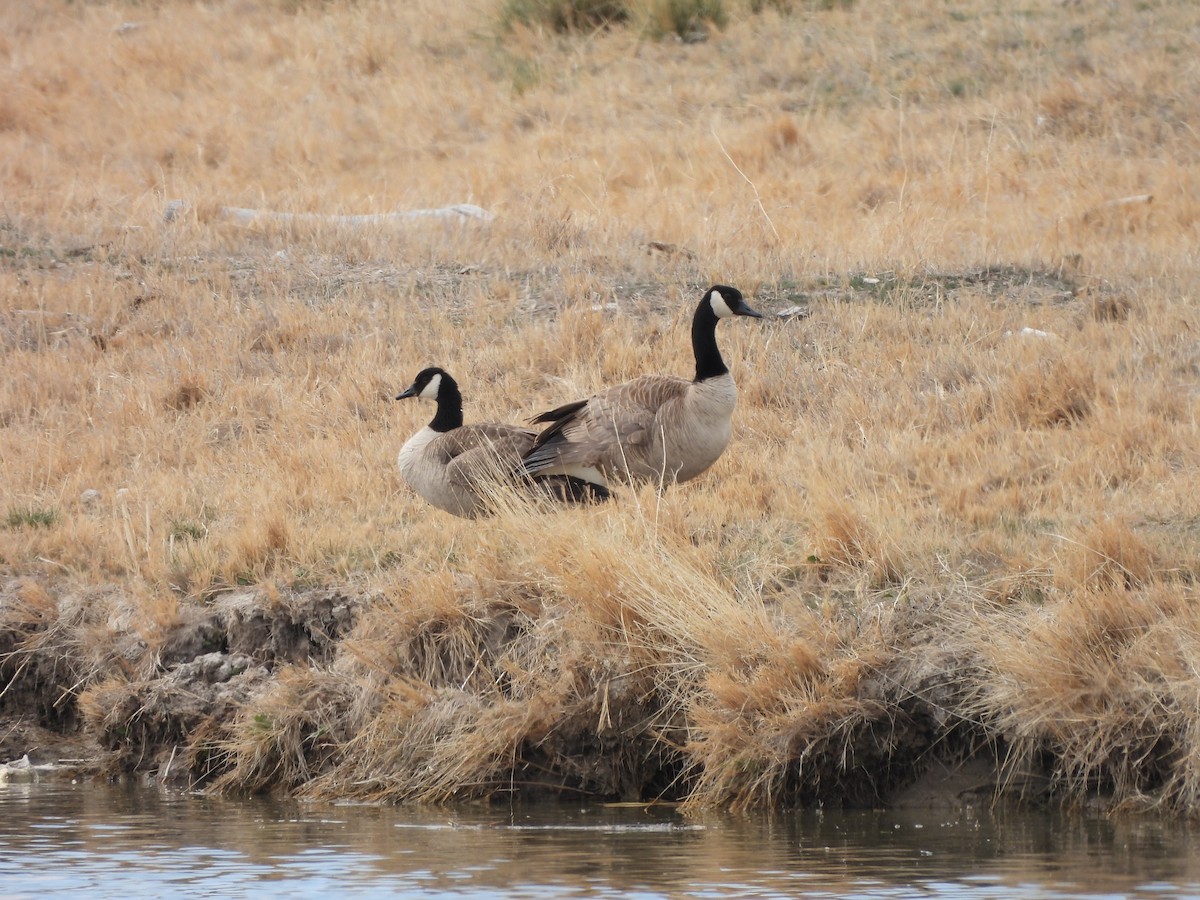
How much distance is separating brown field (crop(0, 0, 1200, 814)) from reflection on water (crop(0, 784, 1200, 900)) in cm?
35

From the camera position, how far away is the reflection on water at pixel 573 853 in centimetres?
555

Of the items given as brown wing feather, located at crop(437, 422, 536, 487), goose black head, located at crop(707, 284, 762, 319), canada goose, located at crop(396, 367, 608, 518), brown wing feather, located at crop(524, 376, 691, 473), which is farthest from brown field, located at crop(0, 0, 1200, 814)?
goose black head, located at crop(707, 284, 762, 319)

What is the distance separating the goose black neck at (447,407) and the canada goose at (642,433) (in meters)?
0.80

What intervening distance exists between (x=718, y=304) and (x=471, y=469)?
6.90 ft

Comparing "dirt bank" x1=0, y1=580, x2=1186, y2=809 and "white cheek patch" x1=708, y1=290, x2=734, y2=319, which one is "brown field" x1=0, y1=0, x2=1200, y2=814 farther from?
"white cheek patch" x1=708, y1=290, x2=734, y2=319

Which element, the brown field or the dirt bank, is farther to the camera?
the brown field

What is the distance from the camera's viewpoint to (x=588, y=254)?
15.2 meters

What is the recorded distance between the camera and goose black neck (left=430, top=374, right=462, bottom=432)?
9953 millimetres

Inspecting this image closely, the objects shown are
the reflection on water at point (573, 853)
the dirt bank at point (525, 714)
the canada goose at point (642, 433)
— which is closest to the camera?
the reflection on water at point (573, 853)

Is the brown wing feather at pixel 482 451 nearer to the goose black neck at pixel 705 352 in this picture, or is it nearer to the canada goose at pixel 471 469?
the canada goose at pixel 471 469

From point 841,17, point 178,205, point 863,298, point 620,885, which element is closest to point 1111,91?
point 841,17

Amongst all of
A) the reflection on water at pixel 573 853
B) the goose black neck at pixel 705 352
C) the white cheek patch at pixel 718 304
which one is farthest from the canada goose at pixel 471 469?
the reflection on water at pixel 573 853

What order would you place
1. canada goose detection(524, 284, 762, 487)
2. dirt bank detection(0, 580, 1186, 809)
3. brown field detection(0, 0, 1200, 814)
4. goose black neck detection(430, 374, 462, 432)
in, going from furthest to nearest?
goose black neck detection(430, 374, 462, 432) < canada goose detection(524, 284, 762, 487) < brown field detection(0, 0, 1200, 814) < dirt bank detection(0, 580, 1186, 809)

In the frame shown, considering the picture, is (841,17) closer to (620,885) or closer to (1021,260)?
(1021,260)
